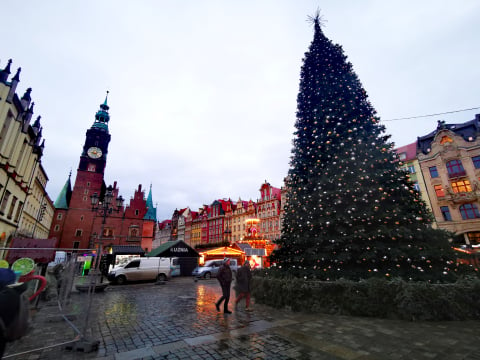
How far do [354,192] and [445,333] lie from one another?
192 inches

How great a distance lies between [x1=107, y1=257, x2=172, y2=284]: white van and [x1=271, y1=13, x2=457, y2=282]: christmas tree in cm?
1346

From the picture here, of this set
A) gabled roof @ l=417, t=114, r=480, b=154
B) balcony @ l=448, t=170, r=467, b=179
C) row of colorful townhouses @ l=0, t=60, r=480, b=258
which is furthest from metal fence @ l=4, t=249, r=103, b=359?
gabled roof @ l=417, t=114, r=480, b=154

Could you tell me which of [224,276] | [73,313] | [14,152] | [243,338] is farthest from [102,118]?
[243,338]

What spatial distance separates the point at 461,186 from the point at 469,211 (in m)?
3.37

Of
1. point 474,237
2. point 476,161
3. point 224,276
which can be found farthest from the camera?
point 476,161

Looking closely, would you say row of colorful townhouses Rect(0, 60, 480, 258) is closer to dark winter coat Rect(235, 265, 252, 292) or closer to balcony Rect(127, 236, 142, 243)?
balcony Rect(127, 236, 142, 243)

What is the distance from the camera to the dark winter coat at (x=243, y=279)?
8.68m

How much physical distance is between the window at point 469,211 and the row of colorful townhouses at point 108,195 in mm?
88

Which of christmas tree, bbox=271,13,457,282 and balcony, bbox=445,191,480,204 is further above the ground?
balcony, bbox=445,191,480,204

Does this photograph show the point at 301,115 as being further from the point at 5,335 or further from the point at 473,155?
the point at 473,155

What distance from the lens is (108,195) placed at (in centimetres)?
1730

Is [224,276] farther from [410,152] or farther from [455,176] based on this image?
[410,152]

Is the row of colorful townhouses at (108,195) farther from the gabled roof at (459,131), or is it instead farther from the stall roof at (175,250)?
Answer: the stall roof at (175,250)

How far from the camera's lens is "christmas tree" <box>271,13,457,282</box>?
825 centimetres
